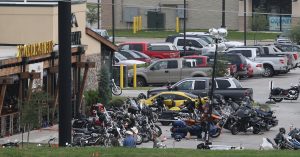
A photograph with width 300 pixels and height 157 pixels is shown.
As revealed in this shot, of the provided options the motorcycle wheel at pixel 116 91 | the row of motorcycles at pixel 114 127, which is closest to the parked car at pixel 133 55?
the motorcycle wheel at pixel 116 91

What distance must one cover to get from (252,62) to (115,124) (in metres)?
24.9

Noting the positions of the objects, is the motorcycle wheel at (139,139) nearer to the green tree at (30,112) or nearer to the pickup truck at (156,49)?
the green tree at (30,112)

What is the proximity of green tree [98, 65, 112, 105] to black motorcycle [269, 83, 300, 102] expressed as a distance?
23.3ft

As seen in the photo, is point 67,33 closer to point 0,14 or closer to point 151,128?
point 151,128

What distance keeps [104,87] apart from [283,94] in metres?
7.93

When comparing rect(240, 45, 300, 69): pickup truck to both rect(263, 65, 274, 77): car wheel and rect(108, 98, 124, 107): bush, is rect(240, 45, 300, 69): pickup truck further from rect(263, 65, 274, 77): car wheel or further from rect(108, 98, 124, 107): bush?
rect(108, 98, 124, 107): bush

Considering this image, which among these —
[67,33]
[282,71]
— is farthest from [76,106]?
[282,71]

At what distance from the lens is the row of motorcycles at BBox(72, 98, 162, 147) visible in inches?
1137

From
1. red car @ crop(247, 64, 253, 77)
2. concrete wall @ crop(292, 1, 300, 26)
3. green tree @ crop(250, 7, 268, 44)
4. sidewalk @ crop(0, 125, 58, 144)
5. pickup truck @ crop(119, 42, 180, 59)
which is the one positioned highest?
concrete wall @ crop(292, 1, 300, 26)

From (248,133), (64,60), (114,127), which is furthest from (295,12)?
(64,60)

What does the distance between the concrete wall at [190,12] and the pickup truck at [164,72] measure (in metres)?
38.3

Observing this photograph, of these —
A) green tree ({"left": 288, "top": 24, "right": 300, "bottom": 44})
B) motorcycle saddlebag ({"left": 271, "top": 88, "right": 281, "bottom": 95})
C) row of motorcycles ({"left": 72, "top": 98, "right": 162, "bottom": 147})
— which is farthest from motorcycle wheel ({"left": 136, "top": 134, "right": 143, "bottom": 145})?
green tree ({"left": 288, "top": 24, "right": 300, "bottom": 44})

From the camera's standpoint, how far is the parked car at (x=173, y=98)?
38644mm

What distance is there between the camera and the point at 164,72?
51.3 m
